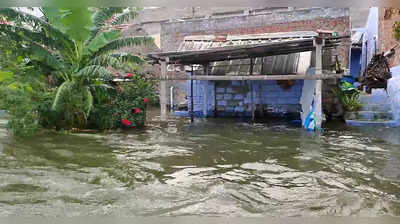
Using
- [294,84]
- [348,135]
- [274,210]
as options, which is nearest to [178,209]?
[274,210]

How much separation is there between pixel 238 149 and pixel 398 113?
→ 235 inches

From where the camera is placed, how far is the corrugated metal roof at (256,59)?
36.3 ft

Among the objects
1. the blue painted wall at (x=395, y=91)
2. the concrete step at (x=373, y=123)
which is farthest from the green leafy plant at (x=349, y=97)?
the blue painted wall at (x=395, y=91)

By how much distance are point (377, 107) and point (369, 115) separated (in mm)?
515

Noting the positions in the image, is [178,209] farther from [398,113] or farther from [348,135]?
[398,113]

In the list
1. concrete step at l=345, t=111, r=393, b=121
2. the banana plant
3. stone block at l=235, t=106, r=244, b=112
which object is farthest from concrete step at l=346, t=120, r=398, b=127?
the banana plant

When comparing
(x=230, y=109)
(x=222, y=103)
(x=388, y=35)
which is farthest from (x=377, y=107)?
(x=222, y=103)

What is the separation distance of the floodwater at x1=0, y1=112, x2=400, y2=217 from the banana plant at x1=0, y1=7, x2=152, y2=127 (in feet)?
3.52

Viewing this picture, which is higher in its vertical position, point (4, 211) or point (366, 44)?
point (366, 44)

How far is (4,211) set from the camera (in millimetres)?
3146

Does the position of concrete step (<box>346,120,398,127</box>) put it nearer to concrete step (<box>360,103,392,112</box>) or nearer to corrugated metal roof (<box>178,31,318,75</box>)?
concrete step (<box>360,103,392,112</box>)

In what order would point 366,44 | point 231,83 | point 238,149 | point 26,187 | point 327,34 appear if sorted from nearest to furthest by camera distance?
point 26,187, point 238,149, point 327,34, point 231,83, point 366,44

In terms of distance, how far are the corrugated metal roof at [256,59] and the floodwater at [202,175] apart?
12.0 feet

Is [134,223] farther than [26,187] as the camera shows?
No
